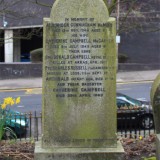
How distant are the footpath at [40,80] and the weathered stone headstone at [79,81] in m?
26.1

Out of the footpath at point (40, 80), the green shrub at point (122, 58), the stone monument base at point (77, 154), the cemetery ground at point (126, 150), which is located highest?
the green shrub at point (122, 58)

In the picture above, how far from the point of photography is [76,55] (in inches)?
264

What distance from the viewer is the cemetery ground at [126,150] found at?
26.1 ft

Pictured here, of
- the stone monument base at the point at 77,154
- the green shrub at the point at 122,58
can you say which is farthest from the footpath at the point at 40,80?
the stone monument base at the point at 77,154

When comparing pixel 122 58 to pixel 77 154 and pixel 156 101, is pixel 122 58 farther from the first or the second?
pixel 77 154

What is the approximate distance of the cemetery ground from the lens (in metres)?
7.95

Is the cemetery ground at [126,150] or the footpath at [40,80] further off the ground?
the footpath at [40,80]

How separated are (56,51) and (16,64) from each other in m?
30.3

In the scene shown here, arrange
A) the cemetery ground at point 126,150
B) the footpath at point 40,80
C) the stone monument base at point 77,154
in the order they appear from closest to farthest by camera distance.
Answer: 1. the stone monument base at point 77,154
2. the cemetery ground at point 126,150
3. the footpath at point 40,80

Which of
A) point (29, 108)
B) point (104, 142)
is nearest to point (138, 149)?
point (104, 142)

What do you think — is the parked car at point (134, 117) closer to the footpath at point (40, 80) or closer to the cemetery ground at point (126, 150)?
the cemetery ground at point (126, 150)

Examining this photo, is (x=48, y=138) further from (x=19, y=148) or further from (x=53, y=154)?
(x=19, y=148)

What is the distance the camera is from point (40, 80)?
118 feet

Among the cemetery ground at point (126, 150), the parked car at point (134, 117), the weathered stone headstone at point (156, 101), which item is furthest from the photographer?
the parked car at point (134, 117)
